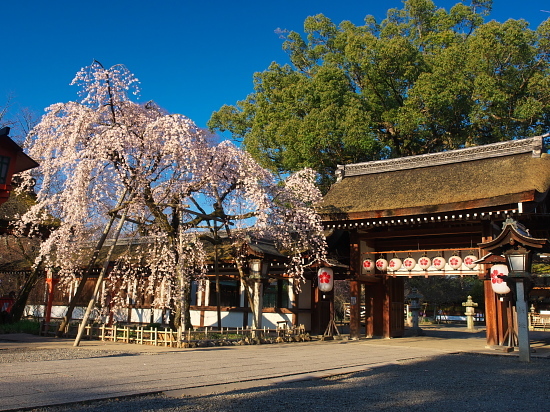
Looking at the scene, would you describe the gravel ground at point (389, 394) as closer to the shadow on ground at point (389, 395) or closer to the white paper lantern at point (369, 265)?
the shadow on ground at point (389, 395)

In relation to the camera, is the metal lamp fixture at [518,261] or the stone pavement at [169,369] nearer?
the stone pavement at [169,369]

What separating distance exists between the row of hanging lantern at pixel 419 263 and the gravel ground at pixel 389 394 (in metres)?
5.14

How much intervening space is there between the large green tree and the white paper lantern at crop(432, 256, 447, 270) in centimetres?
946

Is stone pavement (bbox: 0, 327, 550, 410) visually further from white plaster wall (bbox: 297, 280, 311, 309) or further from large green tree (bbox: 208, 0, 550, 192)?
large green tree (bbox: 208, 0, 550, 192)

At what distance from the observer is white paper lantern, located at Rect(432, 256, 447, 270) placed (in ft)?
50.6

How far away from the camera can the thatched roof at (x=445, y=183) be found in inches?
559

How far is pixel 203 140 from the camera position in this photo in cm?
1305

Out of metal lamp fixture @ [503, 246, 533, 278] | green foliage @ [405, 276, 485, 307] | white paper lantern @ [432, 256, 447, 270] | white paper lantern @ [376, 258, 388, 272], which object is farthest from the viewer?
green foliage @ [405, 276, 485, 307]

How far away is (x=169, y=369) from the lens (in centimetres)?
841

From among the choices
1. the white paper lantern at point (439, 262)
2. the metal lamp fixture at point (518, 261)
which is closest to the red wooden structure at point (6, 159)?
the metal lamp fixture at point (518, 261)

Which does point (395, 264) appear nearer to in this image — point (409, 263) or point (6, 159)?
point (409, 263)

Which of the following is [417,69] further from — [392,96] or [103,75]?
[103,75]

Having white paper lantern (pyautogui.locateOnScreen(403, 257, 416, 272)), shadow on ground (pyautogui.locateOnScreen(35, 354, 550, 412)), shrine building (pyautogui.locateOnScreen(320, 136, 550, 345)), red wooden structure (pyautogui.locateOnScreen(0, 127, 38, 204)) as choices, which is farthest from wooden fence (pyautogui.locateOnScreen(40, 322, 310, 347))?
red wooden structure (pyautogui.locateOnScreen(0, 127, 38, 204))

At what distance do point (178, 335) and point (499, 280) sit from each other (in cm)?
877
